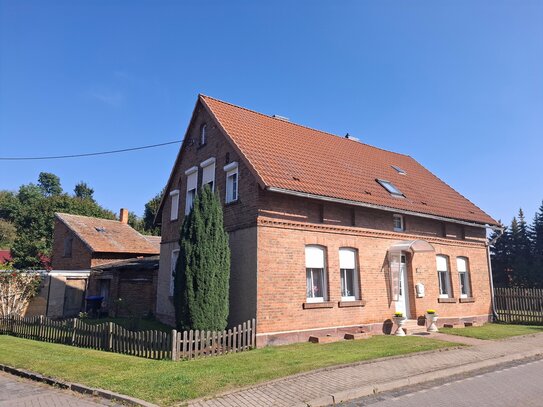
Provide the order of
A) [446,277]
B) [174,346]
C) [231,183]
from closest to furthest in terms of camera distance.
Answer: [174,346] < [231,183] < [446,277]

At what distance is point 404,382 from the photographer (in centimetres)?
808

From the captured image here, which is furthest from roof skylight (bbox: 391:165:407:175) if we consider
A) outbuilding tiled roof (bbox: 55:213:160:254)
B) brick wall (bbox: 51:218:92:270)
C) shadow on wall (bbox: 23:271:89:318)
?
brick wall (bbox: 51:218:92:270)

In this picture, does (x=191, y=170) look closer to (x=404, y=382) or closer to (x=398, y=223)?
(x=398, y=223)

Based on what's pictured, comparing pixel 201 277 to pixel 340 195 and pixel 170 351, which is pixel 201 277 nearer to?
pixel 170 351

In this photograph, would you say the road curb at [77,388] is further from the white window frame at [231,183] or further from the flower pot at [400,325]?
the flower pot at [400,325]

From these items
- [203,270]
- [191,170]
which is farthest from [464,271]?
[191,170]

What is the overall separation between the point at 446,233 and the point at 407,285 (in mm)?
3628

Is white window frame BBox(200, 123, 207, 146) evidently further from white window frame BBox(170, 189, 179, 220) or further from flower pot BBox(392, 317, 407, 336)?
flower pot BBox(392, 317, 407, 336)

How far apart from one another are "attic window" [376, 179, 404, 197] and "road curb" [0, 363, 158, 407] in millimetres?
13346

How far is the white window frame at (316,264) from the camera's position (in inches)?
543

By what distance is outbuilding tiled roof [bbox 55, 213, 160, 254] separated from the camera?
1061 inches

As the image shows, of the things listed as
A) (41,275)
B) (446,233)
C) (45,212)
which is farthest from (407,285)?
(45,212)

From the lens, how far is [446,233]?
1848 centimetres

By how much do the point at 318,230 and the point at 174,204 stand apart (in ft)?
27.0
